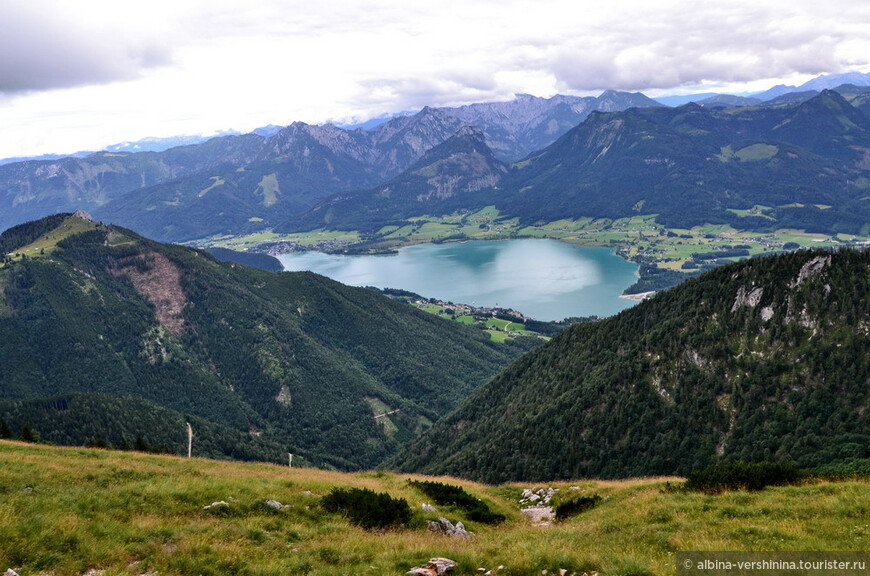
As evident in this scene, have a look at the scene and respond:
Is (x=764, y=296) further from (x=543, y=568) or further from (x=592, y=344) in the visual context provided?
(x=543, y=568)

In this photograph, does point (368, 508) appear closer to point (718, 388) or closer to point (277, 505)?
point (277, 505)

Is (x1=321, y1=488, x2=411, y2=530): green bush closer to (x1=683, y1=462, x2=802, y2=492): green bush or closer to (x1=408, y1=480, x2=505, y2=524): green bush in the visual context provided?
(x1=408, y1=480, x2=505, y2=524): green bush

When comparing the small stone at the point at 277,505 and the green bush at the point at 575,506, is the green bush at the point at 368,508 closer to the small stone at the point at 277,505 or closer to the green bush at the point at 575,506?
the small stone at the point at 277,505

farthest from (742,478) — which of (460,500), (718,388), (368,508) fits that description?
(718,388)

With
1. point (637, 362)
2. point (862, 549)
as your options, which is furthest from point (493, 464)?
point (862, 549)

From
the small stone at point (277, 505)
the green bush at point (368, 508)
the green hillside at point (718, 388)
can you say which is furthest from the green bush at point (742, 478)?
the green hillside at point (718, 388)
